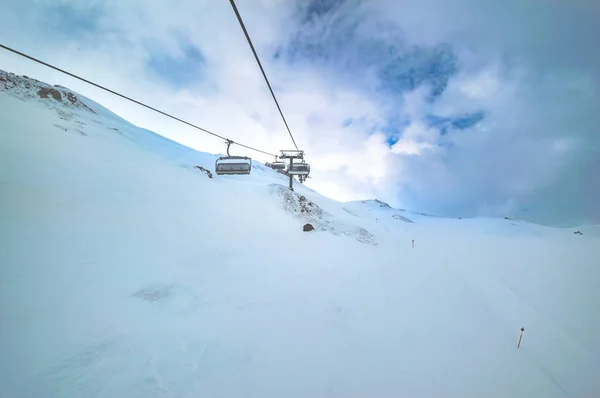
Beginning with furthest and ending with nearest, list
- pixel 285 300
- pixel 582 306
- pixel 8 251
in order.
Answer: pixel 582 306, pixel 285 300, pixel 8 251

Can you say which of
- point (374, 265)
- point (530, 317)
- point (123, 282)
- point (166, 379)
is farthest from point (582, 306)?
point (123, 282)

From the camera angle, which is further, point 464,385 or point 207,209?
point 207,209

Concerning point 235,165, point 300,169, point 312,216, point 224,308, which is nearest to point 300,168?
point 300,169

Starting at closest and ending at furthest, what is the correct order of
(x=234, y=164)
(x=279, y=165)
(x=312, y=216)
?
(x=234, y=164) → (x=279, y=165) → (x=312, y=216)

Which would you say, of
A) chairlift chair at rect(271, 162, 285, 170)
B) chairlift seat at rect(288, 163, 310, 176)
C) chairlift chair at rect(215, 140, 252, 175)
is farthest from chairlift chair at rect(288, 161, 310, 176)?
chairlift chair at rect(215, 140, 252, 175)

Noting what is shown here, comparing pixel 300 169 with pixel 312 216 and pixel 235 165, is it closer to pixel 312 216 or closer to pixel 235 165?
pixel 235 165

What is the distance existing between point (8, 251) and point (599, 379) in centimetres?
2397

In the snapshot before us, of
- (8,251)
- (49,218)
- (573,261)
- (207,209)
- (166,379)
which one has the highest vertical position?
(573,261)

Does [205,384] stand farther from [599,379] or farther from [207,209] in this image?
[207,209]

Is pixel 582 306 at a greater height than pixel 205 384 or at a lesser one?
greater

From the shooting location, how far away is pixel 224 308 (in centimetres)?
883

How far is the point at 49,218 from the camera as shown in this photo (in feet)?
36.6

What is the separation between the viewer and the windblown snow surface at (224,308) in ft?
19.2

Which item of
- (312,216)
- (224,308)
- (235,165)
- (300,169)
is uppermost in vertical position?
(300,169)
